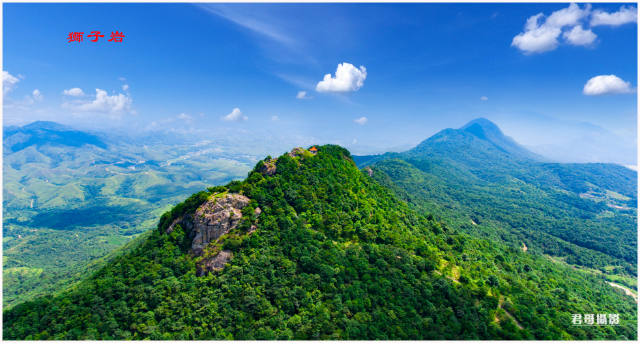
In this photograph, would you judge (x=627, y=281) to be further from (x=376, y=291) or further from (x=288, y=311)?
(x=288, y=311)

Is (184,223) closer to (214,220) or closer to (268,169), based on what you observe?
(214,220)

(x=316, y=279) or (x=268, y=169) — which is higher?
(x=268, y=169)

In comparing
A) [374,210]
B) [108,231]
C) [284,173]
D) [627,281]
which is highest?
[284,173]

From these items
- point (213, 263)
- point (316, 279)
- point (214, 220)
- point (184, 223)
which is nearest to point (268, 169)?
point (214, 220)

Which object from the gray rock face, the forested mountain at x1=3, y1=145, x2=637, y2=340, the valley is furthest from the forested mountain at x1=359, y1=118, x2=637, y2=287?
the gray rock face

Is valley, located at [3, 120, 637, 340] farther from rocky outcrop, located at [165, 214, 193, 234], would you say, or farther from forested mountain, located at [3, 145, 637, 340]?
rocky outcrop, located at [165, 214, 193, 234]

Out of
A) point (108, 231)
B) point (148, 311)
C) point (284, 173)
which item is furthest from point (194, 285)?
point (108, 231)

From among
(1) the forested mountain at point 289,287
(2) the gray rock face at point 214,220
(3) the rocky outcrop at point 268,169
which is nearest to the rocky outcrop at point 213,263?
(1) the forested mountain at point 289,287
